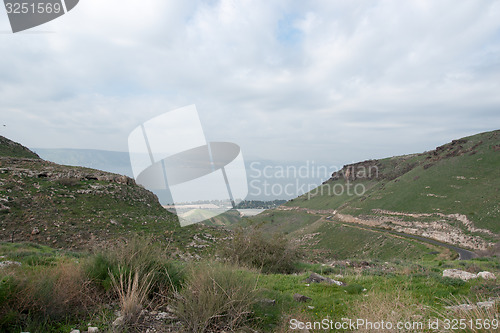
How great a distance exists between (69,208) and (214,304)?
20418 millimetres

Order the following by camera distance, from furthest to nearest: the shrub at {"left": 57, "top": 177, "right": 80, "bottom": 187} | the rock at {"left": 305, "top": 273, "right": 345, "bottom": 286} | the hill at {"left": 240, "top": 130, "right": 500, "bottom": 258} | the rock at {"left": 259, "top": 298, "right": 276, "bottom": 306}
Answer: the hill at {"left": 240, "top": 130, "right": 500, "bottom": 258} → the shrub at {"left": 57, "top": 177, "right": 80, "bottom": 187} → the rock at {"left": 305, "top": 273, "right": 345, "bottom": 286} → the rock at {"left": 259, "top": 298, "right": 276, "bottom": 306}

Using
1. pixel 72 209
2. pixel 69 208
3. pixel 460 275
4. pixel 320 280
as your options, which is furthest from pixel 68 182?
pixel 460 275

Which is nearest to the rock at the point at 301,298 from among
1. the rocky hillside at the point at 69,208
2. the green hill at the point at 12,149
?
the rocky hillside at the point at 69,208

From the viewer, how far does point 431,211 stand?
61656mm

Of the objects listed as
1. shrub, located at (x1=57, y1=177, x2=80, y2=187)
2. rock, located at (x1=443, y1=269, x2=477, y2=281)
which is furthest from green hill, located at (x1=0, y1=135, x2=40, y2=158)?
rock, located at (x1=443, y1=269, x2=477, y2=281)

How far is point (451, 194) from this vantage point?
63.0 metres

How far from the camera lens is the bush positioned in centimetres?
1510

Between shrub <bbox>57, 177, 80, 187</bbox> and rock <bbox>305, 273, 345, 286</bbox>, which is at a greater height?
shrub <bbox>57, 177, 80, 187</bbox>

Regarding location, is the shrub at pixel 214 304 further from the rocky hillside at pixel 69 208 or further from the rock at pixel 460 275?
the rocky hillside at pixel 69 208

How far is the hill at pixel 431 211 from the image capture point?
5028 centimetres

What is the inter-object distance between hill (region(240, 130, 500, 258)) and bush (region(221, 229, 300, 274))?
18.8 metres

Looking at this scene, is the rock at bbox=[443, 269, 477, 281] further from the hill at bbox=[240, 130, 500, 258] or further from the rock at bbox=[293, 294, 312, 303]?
the hill at bbox=[240, 130, 500, 258]

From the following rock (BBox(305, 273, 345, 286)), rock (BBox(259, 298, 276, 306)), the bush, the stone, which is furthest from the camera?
the bush

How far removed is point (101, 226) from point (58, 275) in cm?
1574
